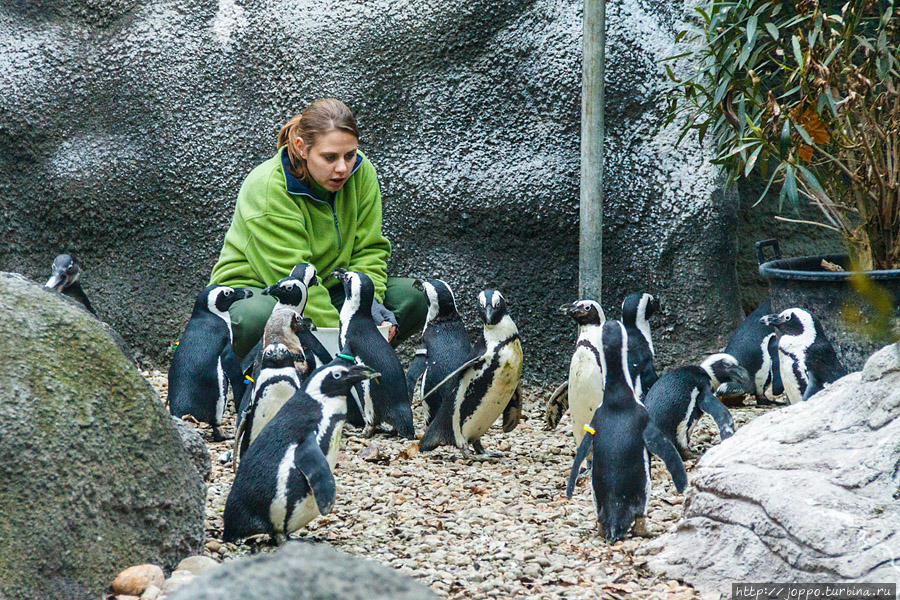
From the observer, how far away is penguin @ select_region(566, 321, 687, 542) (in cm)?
263

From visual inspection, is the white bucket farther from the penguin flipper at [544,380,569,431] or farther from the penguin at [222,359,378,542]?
the penguin at [222,359,378,542]

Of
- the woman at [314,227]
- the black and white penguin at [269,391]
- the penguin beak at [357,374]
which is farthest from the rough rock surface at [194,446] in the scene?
the woman at [314,227]

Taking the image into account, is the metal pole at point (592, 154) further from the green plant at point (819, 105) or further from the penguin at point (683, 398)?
the penguin at point (683, 398)

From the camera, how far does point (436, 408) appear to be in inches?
155

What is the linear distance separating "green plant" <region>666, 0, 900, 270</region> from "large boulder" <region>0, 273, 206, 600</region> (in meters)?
2.36

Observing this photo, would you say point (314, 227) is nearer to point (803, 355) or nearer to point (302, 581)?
point (803, 355)

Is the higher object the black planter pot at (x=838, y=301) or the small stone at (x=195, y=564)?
the black planter pot at (x=838, y=301)

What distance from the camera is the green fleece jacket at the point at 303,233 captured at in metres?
4.10

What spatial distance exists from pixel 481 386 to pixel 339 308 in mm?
1037

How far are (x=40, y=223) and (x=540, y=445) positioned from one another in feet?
9.95

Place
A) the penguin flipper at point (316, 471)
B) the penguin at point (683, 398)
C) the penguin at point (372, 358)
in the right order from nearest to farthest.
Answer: the penguin flipper at point (316, 471), the penguin at point (683, 398), the penguin at point (372, 358)

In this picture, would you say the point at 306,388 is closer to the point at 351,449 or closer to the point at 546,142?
the point at 351,449

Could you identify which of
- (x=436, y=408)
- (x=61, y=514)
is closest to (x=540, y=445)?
(x=436, y=408)

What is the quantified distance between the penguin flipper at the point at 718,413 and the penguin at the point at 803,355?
378mm
